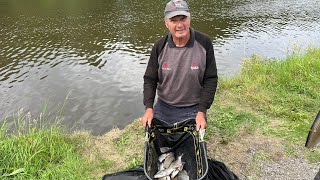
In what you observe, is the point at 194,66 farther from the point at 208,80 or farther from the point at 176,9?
the point at 176,9

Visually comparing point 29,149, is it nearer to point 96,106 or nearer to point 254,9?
point 96,106

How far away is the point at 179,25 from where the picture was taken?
3549 millimetres

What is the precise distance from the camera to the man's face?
3.54 meters

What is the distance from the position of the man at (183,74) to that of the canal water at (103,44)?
4100 mm

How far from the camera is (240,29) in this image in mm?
17797

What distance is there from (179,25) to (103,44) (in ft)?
40.1

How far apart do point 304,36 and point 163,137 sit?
14.9m

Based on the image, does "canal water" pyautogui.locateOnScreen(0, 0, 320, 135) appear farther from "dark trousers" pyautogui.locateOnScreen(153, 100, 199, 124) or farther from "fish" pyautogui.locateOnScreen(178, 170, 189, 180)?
"fish" pyautogui.locateOnScreen(178, 170, 189, 180)

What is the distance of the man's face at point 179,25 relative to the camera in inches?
139

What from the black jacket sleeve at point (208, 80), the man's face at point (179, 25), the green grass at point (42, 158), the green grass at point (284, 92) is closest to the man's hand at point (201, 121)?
the black jacket sleeve at point (208, 80)

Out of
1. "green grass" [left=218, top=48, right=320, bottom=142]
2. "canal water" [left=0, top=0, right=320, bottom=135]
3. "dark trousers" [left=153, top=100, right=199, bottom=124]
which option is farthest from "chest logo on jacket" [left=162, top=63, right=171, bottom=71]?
"canal water" [left=0, top=0, right=320, bottom=135]

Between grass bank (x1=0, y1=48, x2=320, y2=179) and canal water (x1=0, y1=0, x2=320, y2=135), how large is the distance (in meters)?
2.74

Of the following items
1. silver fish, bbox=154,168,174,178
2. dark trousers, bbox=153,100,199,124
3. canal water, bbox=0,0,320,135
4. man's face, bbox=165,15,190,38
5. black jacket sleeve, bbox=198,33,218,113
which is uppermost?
man's face, bbox=165,15,190,38

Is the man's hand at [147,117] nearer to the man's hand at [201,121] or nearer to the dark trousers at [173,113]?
the dark trousers at [173,113]
